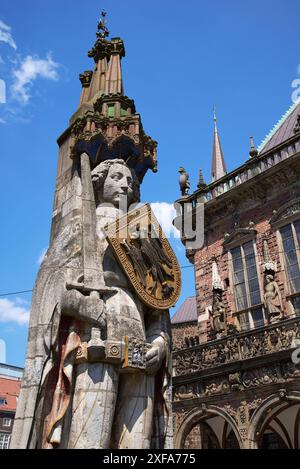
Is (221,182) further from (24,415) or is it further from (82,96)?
(24,415)

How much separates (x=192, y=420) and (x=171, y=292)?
11441mm

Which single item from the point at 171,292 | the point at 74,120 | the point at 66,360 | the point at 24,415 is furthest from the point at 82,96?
the point at 24,415

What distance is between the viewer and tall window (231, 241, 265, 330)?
667 inches

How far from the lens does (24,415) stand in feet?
12.8

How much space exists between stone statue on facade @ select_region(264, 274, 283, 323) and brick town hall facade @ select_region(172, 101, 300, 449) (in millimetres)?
35

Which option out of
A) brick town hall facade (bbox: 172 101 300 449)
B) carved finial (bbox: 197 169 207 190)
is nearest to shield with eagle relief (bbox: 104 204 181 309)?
brick town hall facade (bbox: 172 101 300 449)

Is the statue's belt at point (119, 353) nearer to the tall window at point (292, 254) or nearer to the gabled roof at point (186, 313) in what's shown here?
the tall window at point (292, 254)

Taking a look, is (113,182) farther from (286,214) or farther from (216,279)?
(216,279)

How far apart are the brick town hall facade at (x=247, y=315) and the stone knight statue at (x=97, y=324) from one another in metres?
9.52

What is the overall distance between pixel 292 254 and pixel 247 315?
2829 mm

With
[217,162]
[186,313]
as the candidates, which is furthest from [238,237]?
[186,313]

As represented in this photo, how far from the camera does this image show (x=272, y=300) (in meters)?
16.1

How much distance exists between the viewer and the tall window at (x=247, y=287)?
16.9 metres

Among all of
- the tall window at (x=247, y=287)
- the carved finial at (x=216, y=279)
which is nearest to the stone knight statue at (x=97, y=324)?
the tall window at (x=247, y=287)
